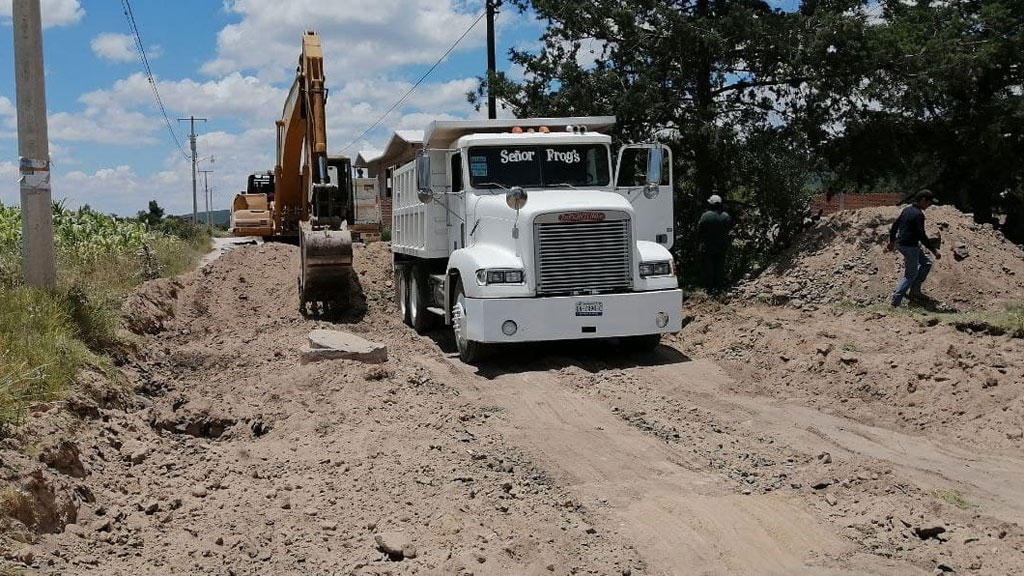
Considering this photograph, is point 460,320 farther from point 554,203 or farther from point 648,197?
point 648,197

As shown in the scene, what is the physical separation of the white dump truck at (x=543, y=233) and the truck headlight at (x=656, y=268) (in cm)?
1

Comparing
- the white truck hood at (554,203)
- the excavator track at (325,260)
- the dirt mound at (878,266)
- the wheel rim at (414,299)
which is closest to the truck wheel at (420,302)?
the wheel rim at (414,299)

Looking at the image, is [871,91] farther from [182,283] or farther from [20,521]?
[20,521]

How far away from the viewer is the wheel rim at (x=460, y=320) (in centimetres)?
1120

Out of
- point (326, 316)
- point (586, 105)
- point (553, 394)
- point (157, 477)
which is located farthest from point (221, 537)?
point (586, 105)

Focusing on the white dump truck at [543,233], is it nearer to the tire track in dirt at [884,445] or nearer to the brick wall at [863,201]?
the tire track in dirt at [884,445]

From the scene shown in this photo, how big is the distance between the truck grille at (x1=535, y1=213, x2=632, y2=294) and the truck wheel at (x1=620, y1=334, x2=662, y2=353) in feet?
3.30

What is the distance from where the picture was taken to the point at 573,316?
10727 millimetres

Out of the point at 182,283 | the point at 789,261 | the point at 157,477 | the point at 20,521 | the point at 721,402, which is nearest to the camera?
the point at 20,521

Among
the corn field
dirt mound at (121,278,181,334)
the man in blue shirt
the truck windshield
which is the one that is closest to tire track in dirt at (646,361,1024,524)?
the truck windshield

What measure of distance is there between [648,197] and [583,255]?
6.10 feet

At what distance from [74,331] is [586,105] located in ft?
34.2

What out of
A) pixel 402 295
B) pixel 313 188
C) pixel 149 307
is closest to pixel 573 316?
pixel 402 295

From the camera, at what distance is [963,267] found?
15.6 meters
